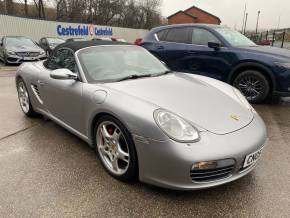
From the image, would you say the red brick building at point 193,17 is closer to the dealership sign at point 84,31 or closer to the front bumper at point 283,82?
the dealership sign at point 84,31

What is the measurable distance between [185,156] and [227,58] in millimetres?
4445

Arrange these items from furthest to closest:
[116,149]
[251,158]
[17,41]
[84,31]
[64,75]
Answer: [84,31] < [17,41] < [64,75] < [116,149] < [251,158]

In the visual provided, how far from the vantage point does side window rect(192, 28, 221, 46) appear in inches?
267

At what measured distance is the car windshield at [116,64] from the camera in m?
3.53

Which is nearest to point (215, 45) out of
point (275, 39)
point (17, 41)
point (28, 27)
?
point (17, 41)

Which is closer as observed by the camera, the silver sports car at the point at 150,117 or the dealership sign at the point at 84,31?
the silver sports car at the point at 150,117

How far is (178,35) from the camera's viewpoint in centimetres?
734

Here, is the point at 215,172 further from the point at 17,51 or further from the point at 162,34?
the point at 17,51

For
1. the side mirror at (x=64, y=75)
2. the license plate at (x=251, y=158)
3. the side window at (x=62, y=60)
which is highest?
the side window at (x=62, y=60)

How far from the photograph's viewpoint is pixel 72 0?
130 feet

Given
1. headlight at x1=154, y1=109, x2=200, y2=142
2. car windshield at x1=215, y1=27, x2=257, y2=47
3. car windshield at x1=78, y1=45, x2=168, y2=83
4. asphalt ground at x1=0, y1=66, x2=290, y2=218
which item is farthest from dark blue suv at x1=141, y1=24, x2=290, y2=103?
headlight at x1=154, y1=109, x2=200, y2=142

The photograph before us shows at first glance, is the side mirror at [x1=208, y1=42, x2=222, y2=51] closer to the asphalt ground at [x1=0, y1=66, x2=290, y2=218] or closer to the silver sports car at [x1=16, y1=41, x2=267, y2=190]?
the silver sports car at [x1=16, y1=41, x2=267, y2=190]

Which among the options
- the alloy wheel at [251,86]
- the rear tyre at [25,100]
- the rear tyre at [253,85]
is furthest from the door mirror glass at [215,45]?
the rear tyre at [25,100]

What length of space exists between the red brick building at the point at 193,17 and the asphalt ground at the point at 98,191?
193 feet
